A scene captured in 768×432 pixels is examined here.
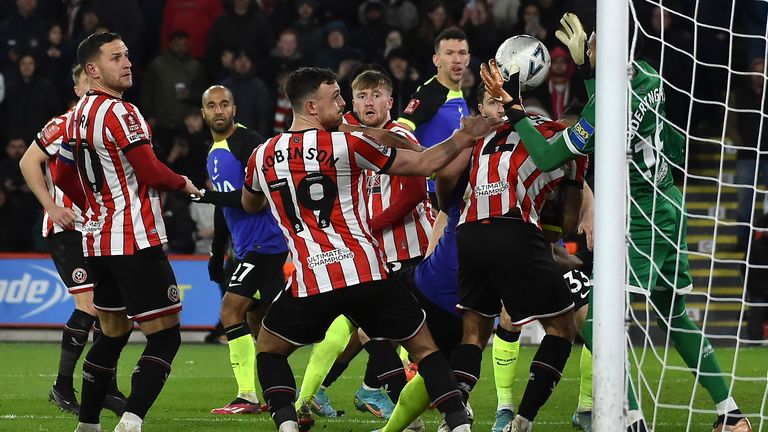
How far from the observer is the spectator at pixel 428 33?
1535 cm

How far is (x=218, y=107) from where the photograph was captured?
336 inches

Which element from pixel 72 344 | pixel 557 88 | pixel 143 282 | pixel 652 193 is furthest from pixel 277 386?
pixel 557 88

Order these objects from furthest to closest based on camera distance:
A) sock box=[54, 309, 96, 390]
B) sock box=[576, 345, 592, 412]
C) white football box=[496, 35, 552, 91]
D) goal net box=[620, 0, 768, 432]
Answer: goal net box=[620, 0, 768, 432]
sock box=[54, 309, 96, 390]
sock box=[576, 345, 592, 412]
white football box=[496, 35, 552, 91]

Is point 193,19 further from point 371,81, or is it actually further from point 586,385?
point 586,385

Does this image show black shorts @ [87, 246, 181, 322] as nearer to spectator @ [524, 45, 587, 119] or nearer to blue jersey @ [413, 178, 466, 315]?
blue jersey @ [413, 178, 466, 315]

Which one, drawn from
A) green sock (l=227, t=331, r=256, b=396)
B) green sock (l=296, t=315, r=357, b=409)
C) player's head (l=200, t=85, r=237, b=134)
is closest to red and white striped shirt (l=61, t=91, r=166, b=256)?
green sock (l=296, t=315, r=357, b=409)

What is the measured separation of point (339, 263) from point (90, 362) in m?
1.74

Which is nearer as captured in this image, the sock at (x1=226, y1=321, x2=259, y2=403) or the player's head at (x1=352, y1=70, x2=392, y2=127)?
the player's head at (x1=352, y1=70, x2=392, y2=127)

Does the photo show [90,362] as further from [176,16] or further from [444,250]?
[176,16]

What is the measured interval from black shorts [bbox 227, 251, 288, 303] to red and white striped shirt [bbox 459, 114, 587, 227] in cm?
248

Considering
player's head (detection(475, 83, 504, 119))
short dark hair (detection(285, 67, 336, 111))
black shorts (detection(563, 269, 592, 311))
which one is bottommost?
black shorts (detection(563, 269, 592, 311))

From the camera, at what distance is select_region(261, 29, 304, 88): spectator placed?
49.4 feet

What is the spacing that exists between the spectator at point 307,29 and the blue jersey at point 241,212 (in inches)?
269

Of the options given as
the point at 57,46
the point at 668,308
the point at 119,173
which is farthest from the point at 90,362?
the point at 57,46
